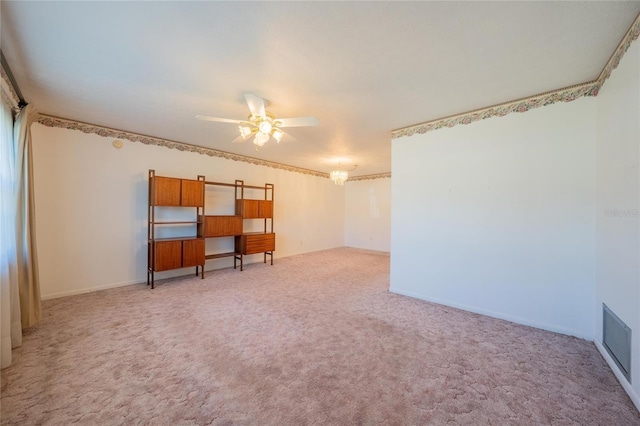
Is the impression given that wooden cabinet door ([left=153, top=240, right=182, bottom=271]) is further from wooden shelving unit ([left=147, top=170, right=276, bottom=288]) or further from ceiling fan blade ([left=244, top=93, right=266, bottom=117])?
ceiling fan blade ([left=244, top=93, right=266, bottom=117])

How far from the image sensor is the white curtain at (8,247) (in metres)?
1.92

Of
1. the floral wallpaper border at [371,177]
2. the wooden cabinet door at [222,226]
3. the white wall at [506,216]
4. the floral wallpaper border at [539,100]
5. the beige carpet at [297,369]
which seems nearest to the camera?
the beige carpet at [297,369]

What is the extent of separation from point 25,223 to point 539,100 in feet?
18.3

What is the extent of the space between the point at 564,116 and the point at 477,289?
6.97 ft

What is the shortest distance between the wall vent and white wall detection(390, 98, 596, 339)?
1.14ft

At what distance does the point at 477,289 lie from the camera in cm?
308

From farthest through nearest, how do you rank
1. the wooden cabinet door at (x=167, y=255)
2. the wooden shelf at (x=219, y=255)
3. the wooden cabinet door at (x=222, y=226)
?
the wooden shelf at (x=219, y=255), the wooden cabinet door at (x=222, y=226), the wooden cabinet door at (x=167, y=255)

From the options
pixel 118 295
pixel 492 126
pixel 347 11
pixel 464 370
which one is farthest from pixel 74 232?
pixel 492 126

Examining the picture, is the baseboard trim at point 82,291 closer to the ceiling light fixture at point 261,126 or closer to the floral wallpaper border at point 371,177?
the ceiling light fixture at point 261,126

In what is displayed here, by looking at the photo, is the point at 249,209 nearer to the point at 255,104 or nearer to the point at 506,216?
the point at 255,104

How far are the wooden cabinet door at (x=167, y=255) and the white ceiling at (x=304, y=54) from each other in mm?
2007

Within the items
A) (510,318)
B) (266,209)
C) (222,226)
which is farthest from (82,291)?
(510,318)

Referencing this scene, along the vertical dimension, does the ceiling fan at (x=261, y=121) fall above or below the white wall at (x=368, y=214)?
above

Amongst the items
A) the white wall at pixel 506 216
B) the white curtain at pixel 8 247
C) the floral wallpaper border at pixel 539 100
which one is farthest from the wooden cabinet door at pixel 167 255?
the floral wallpaper border at pixel 539 100
